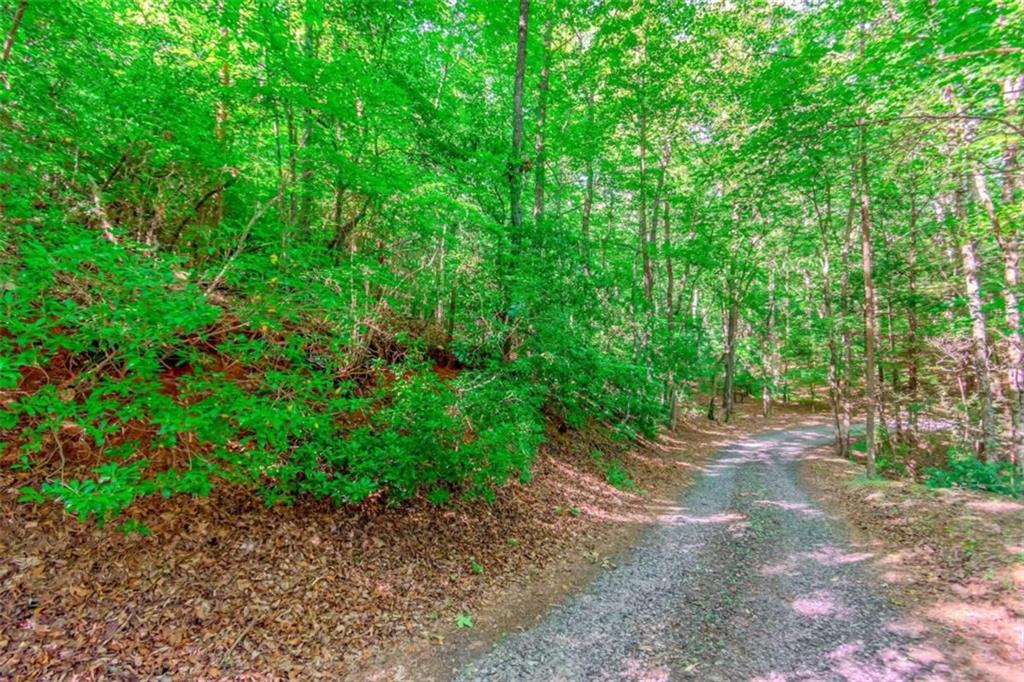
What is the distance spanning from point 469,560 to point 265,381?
3.37m

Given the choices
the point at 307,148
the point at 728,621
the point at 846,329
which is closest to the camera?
the point at 728,621

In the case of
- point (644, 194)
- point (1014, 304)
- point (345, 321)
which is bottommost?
point (345, 321)

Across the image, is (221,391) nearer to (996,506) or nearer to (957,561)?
(957,561)

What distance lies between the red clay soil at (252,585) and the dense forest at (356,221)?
1.24ft

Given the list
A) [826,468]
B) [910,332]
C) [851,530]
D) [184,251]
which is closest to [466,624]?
[184,251]

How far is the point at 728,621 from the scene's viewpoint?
15.0ft

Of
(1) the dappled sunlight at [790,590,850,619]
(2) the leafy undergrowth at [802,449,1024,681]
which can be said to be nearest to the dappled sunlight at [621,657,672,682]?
(1) the dappled sunlight at [790,590,850,619]

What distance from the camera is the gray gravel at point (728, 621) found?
3820mm

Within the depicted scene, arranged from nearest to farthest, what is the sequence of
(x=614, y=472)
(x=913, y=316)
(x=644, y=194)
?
(x=614, y=472)
(x=913, y=316)
(x=644, y=194)

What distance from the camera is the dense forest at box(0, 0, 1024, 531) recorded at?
11.1 feet

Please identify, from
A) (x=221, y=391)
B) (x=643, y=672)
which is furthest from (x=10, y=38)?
(x=643, y=672)

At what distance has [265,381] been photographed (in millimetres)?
4188

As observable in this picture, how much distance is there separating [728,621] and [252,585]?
4.98 m

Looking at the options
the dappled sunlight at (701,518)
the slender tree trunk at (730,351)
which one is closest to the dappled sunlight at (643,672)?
the dappled sunlight at (701,518)
